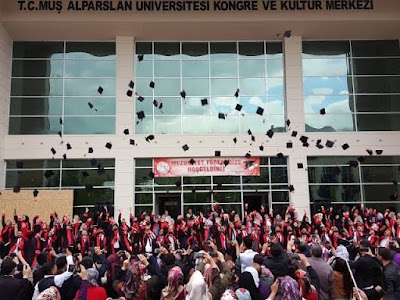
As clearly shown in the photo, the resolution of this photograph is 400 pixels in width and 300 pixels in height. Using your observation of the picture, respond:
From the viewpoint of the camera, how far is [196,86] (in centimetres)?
1623

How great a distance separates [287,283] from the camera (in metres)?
3.34

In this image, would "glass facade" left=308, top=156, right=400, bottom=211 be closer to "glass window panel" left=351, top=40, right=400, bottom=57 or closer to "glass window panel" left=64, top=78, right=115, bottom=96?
"glass window panel" left=351, top=40, right=400, bottom=57

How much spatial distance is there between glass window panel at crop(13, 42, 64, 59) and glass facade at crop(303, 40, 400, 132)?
8.89 metres

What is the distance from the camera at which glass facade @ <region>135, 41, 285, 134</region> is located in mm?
15891

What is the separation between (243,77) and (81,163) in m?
6.42

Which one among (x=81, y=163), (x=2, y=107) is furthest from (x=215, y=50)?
(x=2, y=107)

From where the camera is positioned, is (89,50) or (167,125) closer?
(167,125)

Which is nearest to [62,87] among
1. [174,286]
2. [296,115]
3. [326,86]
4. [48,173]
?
[48,173]

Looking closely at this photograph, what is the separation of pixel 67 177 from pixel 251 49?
25.9ft

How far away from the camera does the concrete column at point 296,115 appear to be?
15.4m

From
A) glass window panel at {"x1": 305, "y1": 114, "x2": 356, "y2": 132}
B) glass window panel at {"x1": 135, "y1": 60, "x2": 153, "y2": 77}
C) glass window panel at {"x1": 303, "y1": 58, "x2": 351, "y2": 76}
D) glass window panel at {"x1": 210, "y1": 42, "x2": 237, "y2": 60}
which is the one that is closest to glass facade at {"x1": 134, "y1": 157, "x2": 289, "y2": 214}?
glass window panel at {"x1": 305, "y1": 114, "x2": 356, "y2": 132}

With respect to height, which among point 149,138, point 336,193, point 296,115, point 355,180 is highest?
point 296,115

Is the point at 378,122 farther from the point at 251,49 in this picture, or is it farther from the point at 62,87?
the point at 62,87

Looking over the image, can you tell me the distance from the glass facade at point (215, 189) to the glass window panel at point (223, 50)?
3946mm
